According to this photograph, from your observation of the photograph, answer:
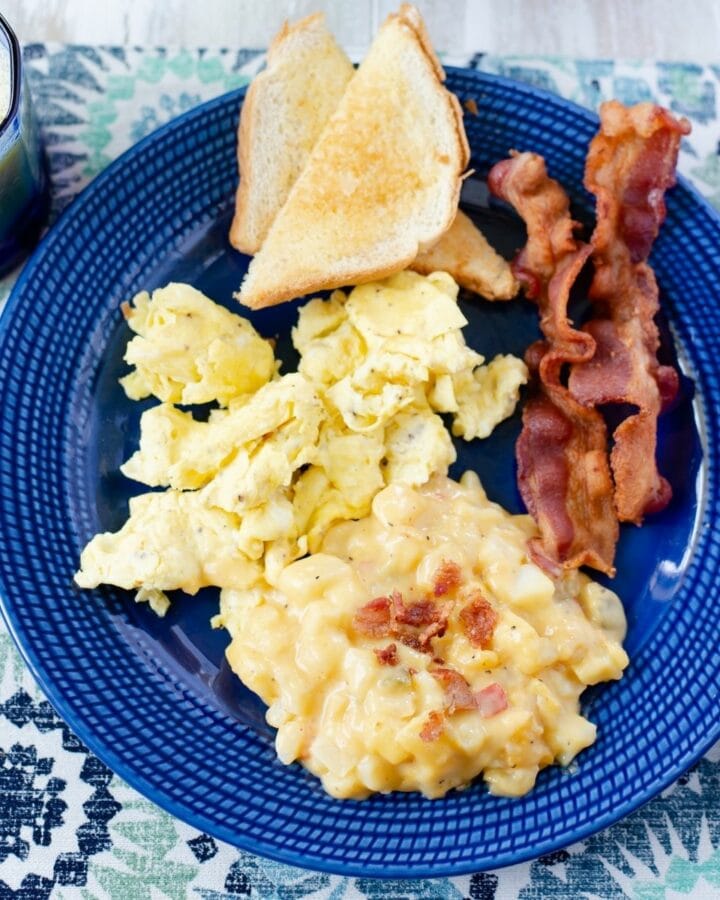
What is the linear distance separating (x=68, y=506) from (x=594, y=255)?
164cm

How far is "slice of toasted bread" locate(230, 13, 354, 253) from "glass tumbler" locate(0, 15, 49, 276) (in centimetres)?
58

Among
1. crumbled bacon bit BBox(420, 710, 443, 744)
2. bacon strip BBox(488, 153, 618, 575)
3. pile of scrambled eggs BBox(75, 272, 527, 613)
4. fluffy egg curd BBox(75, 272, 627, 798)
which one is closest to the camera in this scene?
crumbled bacon bit BBox(420, 710, 443, 744)

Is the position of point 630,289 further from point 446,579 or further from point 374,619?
point 374,619

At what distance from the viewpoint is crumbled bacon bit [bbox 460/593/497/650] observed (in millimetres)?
2666

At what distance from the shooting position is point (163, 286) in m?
3.08

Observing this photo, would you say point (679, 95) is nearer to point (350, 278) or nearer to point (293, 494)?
point (350, 278)

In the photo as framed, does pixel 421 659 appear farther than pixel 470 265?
No

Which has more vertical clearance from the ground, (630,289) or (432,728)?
(630,289)

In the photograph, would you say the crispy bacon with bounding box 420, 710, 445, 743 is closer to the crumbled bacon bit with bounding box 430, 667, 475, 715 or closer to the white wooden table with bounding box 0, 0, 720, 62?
the crumbled bacon bit with bounding box 430, 667, 475, 715

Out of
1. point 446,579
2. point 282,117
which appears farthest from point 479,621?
point 282,117

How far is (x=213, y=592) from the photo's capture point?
290 centimetres

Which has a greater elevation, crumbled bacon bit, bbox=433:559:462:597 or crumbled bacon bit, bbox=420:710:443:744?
crumbled bacon bit, bbox=433:559:462:597

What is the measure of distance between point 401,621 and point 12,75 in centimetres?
174

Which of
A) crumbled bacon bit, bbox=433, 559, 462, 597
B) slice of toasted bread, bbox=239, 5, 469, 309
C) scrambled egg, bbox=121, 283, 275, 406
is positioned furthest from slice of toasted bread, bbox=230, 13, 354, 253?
crumbled bacon bit, bbox=433, 559, 462, 597
